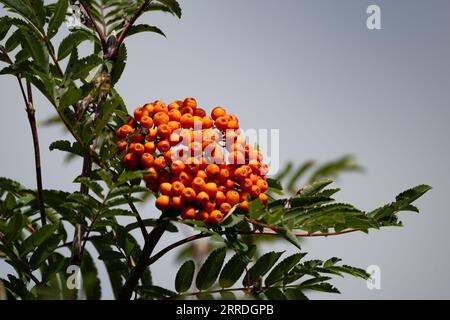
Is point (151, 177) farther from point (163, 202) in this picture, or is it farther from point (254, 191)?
point (254, 191)

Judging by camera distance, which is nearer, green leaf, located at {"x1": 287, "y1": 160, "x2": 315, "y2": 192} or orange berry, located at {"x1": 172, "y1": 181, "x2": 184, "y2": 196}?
orange berry, located at {"x1": 172, "y1": 181, "x2": 184, "y2": 196}

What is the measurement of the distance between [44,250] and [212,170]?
811 millimetres

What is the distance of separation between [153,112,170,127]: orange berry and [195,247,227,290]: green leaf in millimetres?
626

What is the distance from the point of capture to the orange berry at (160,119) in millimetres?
2641

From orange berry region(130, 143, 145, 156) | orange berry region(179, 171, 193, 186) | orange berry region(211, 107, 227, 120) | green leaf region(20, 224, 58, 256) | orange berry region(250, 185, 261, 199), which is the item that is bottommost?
green leaf region(20, 224, 58, 256)

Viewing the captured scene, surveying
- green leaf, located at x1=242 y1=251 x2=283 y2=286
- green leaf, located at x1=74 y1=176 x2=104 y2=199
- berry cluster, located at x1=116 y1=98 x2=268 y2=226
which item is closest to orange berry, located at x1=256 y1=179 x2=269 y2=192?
berry cluster, located at x1=116 y1=98 x2=268 y2=226

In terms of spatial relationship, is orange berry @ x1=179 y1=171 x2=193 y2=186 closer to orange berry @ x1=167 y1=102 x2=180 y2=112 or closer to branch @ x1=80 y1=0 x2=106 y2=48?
orange berry @ x1=167 y1=102 x2=180 y2=112

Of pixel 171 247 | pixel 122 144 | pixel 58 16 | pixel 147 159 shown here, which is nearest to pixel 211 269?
pixel 171 247

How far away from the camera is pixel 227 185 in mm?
2564

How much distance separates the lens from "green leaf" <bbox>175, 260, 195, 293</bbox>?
271cm

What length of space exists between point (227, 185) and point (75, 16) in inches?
48.3
